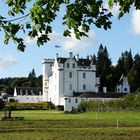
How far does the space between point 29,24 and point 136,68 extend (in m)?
135

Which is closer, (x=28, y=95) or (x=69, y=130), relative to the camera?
(x=69, y=130)

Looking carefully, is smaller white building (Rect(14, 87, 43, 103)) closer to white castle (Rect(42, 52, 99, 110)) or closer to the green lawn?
white castle (Rect(42, 52, 99, 110))

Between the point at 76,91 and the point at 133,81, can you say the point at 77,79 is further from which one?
the point at 133,81

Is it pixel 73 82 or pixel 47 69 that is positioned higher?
pixel 47 69

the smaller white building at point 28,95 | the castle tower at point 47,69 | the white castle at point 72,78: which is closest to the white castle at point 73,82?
the white castle at point 72,78

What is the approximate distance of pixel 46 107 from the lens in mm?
121000

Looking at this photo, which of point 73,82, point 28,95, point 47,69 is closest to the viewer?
point 73,82

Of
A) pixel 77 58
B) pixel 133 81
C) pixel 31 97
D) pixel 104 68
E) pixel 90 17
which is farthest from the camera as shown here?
pixel 31 97

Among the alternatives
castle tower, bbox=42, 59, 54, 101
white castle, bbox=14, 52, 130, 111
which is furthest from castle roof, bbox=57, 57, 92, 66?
castle tower, bbox=42, 59, 54, 101

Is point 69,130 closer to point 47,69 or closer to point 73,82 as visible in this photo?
point 73,82

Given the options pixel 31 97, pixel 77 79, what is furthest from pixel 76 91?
pixel 31 97

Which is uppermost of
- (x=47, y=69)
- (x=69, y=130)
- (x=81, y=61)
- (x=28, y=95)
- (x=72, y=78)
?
(x=81, y=61)

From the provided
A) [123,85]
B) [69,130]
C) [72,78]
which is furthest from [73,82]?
[69,130]

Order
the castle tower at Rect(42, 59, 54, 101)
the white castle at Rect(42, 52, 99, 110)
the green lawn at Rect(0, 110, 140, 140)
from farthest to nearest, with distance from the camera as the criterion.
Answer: the castle tower at Rect(42, 59, 54, 101), the white castle at Rect(42, 52, 99, 110), the green lawn at Rect(0, 110, 140, 140)
